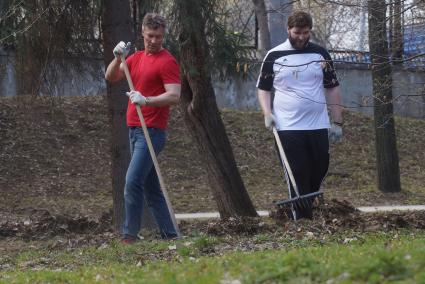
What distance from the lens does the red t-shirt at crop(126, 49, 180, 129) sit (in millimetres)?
8094

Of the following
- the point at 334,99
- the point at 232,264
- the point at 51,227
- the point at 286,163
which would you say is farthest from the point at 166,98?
the point at 51,227

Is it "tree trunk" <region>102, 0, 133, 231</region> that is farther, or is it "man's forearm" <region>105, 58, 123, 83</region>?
"tree trunk" <region>102, 0, 133, 231</region>

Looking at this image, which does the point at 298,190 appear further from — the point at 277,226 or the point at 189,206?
the point at 189,206

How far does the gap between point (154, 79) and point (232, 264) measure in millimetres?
2967

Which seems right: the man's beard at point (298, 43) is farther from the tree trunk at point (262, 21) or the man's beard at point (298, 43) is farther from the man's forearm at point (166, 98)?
the tree trunk at point (262, 21)

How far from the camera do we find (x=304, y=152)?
8.47 metres

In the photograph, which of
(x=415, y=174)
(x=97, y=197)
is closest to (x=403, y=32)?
(x=97, y=197)

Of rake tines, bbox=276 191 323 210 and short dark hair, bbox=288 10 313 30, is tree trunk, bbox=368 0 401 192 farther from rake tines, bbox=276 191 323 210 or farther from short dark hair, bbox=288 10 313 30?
rake tines, bbox=276 191 323 210

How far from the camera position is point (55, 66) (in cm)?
1084

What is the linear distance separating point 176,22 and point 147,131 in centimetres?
206

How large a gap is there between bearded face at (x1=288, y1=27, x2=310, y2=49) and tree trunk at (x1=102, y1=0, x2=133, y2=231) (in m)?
2.55

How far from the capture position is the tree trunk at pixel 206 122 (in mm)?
9828

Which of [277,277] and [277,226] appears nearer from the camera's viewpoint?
[277,277]

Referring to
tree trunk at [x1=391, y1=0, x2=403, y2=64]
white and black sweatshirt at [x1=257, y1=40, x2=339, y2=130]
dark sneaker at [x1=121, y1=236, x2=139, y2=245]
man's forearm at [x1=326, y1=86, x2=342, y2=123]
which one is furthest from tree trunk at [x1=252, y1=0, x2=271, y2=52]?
dark sneaker at [x1=121, y1=236, x2=139, y2=245]
